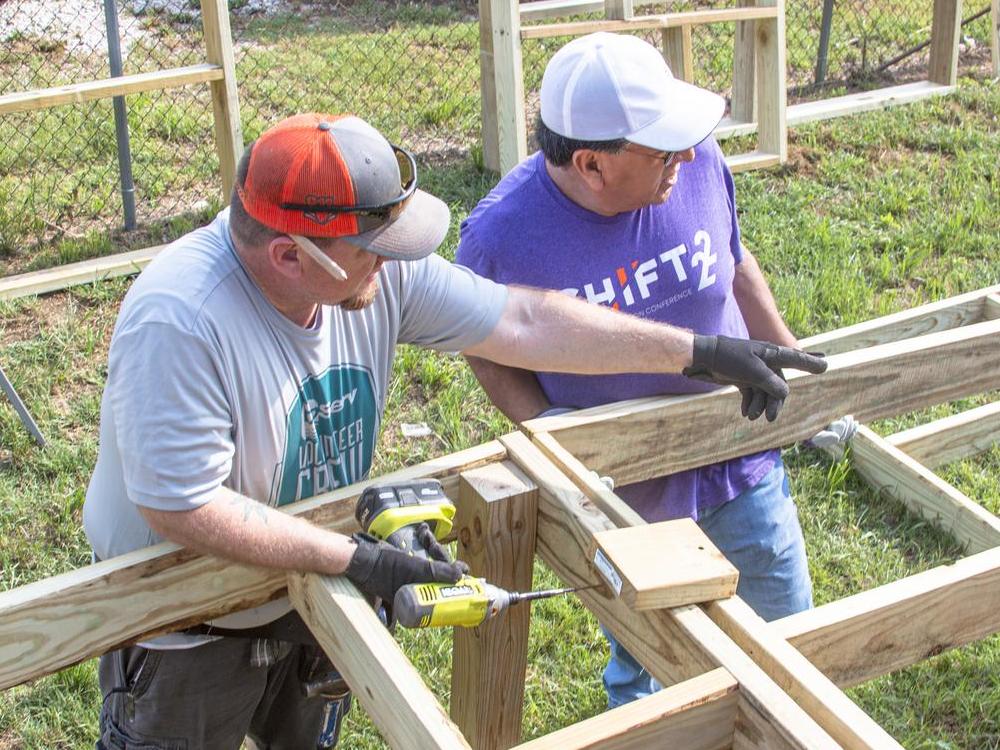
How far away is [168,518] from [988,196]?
19.3 feet

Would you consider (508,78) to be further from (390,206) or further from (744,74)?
(390,206)

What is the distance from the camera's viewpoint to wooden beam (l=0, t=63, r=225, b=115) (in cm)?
550

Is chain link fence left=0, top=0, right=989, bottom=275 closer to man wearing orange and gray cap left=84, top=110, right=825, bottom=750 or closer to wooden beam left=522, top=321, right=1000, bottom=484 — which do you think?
man wearing orange and gray cap left=84, top=110, right=825, bottom=750

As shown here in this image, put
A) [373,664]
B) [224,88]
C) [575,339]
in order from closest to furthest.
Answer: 1. [373,664]
2. [575,339]
3. [224,88]

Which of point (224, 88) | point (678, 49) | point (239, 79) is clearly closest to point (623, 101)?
point (224, 88)

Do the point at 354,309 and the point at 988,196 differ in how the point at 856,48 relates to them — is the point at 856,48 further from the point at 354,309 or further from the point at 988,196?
the point at 354,309

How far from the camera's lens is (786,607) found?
3.22m

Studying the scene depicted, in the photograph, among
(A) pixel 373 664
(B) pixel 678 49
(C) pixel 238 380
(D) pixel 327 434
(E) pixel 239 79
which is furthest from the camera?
(E) pixel 239 79

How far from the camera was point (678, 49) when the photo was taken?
23.3ft

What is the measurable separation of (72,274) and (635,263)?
3629 mm

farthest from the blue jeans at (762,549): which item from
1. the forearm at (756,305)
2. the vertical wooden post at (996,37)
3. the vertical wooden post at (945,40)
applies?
the vertical wooden post at (996,37)

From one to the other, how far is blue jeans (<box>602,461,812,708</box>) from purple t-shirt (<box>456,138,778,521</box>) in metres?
0.07

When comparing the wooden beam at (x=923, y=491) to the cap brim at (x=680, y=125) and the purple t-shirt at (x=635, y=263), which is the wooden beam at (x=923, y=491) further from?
the cap brim at (x=680, y=125)

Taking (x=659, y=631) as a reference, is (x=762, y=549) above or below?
below
